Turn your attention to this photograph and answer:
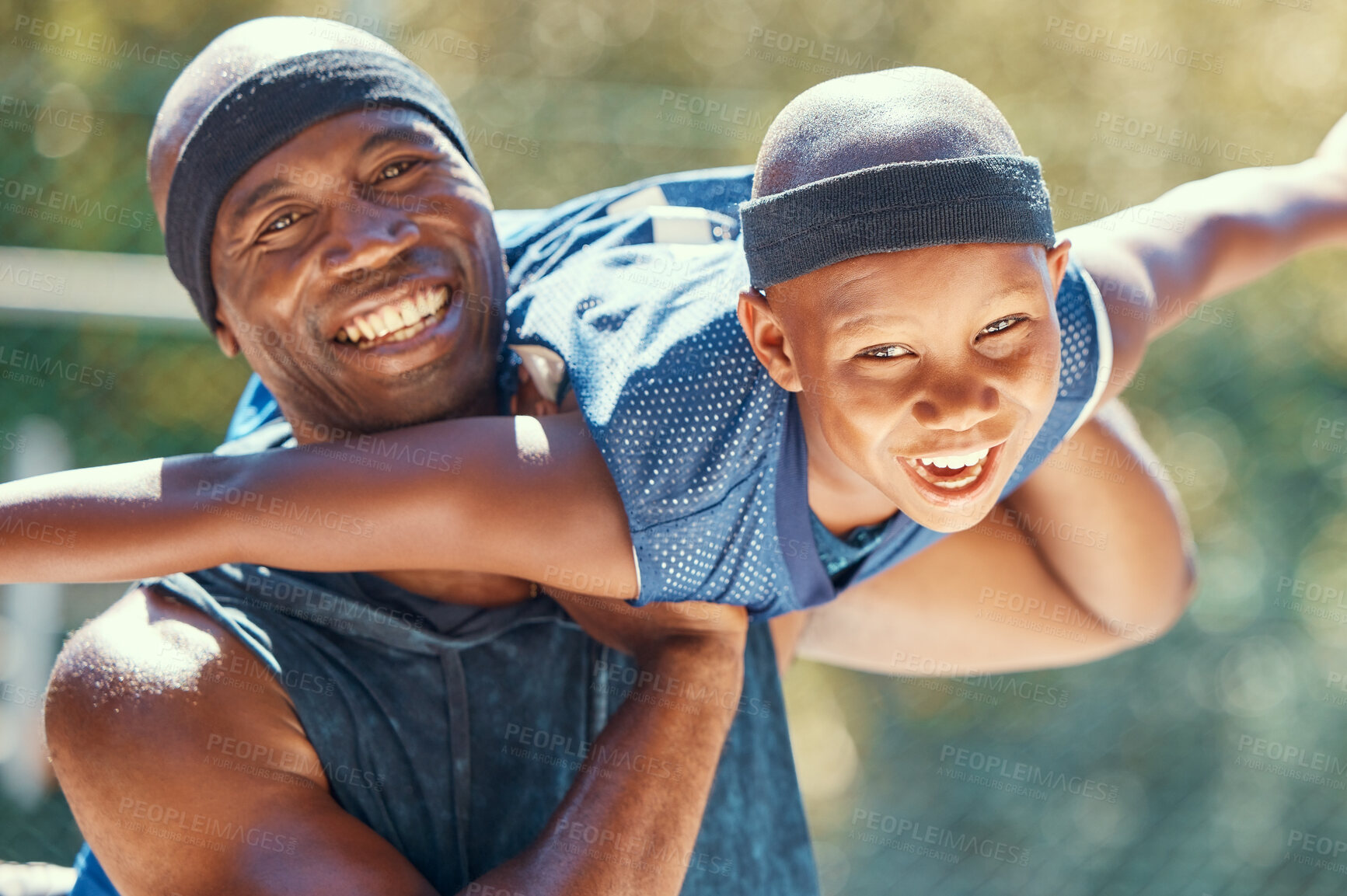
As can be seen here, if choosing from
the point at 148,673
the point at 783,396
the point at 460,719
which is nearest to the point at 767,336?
the point at 783,396

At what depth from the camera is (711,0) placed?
21.3ft

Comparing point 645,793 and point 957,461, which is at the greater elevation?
Result: point 957,461

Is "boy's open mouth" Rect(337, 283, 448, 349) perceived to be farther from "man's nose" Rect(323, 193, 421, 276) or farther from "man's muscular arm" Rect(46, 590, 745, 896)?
"man's muscular arm" Rect(46, 590, 745, 896)

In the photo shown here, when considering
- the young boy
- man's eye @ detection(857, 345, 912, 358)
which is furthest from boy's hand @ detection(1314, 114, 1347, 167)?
man's eye @ detection(857, 345, 912, 358)

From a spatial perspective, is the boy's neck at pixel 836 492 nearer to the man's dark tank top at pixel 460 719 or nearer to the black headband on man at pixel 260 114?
the man's dark tank top at pixel 460 719

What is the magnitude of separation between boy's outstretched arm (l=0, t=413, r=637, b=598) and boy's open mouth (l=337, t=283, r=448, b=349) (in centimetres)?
27

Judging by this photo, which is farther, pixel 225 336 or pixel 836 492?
pixel 225 336

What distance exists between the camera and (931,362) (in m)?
1.62

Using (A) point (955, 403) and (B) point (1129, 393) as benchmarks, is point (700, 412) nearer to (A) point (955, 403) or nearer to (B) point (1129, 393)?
(A) point (955, 403)

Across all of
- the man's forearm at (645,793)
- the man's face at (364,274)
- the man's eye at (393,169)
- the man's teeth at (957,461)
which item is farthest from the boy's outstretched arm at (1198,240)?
the man's eye at (393,169)

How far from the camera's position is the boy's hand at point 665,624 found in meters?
1.99

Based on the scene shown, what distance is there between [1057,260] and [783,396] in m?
0.42

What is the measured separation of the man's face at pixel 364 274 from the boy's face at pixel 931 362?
1.96ft

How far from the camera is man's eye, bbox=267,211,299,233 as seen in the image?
81.7 inches
